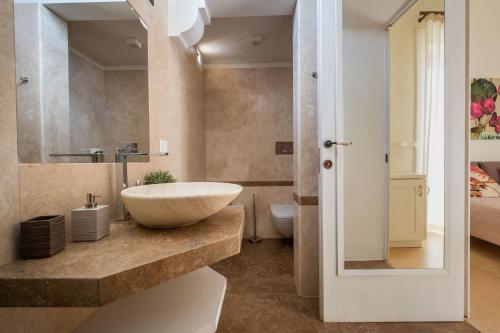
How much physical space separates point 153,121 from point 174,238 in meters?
0.99

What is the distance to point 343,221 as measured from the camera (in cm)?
155

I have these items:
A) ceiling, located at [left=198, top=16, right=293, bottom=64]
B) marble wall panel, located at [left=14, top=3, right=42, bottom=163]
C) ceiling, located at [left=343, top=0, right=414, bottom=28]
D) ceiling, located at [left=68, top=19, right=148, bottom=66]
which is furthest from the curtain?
marble wall panel, located at [left=14, top=3, right=42, bottom=163]

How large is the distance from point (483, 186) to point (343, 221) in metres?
2.42

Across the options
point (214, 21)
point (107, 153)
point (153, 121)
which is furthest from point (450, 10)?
point (107, 153)

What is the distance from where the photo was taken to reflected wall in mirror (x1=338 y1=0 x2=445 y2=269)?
157cm

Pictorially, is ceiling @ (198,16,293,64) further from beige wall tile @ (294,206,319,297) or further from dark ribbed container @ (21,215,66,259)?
dark ribbed container @ (21,215,66,259)

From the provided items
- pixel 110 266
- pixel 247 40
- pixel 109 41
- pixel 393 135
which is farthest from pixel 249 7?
pixel 110 266

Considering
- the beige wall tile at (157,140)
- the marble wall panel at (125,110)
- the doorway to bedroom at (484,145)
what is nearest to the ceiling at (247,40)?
the beige wall tile at (157,140)

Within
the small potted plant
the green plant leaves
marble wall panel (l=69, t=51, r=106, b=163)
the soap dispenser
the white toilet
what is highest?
the green plant leaves

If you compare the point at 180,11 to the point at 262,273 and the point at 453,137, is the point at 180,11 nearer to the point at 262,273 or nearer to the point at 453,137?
the point at 453,137

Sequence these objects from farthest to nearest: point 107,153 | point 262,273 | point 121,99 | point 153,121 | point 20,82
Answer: point 262,273, point 153,121, point 121,99, point 107,153, point 20,82

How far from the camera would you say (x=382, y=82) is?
63.0 inches

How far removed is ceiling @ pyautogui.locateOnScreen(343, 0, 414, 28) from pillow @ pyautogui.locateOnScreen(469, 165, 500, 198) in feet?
7.70

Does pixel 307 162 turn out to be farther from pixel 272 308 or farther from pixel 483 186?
pixel 483 186
